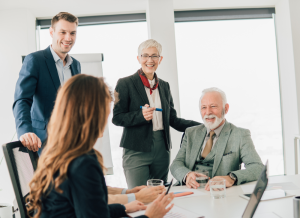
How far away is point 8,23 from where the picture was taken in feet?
13.2

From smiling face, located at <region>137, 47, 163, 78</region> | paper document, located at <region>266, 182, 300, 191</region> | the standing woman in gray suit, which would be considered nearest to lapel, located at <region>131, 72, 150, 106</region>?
the standing woman in gray suit

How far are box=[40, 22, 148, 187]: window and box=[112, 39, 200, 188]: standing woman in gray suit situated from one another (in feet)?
6.58

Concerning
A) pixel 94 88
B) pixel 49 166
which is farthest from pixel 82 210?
pixel 94 88

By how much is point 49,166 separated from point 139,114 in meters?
1.43

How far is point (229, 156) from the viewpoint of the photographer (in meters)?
2.00

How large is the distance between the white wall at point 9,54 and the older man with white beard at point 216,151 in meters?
2.96

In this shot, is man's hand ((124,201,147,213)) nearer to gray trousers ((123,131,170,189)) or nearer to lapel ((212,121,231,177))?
lapel ((212,121,231,177))

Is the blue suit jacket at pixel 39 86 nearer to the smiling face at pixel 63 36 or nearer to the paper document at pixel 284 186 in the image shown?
the smiling face at pixel 63 36

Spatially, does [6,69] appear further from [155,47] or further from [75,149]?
[75,149]

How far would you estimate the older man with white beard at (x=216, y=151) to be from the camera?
6.02 ft

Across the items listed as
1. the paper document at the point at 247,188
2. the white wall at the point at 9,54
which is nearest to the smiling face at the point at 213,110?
the paper document at the point at 247,188

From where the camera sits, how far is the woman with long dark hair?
2.94 feet

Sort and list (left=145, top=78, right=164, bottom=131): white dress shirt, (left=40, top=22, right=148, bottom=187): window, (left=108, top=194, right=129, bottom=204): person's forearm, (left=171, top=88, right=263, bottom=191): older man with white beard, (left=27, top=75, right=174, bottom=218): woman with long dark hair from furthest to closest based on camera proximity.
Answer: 1. (left=40, top=22, right=148, bottom=187): window
2. (left=145, top=78, right=164, bottom=131): white dress shirt
3. (left=171, top=88, right=263, bottom=191): older man with white beard
4. (left=108, top=194, right=129, bottom=204): person's forearm
5. (left=27, top=75, right=174, bottom=218): woman with long dark hair

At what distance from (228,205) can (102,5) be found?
364cm
